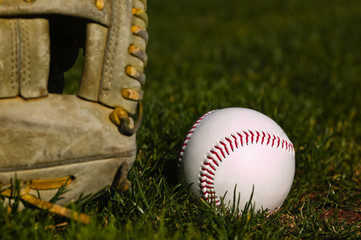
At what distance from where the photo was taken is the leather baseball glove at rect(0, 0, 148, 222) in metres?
1.70

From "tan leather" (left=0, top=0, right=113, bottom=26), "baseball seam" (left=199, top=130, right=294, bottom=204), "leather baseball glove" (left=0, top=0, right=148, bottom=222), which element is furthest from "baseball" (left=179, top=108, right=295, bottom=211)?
"tan leather" (left=0, top=0, right=113, bottom=26)

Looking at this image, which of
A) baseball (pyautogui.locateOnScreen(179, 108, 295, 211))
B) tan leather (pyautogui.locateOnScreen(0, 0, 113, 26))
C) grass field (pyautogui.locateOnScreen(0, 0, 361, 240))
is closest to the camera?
tan leather (pyautogui.locateOnScreen(0, 0, 113, 26))

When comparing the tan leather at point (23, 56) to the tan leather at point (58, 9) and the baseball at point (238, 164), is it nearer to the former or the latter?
the tan leather at point (58, 9)

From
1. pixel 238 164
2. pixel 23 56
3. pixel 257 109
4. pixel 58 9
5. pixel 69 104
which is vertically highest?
pixel 58 9

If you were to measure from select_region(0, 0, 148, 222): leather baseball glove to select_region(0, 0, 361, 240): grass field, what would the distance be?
0.57 feet

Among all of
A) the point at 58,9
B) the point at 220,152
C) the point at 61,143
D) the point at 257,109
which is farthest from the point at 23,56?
the point at 257,109

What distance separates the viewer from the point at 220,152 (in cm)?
214

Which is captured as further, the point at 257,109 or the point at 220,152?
the point at 257,109

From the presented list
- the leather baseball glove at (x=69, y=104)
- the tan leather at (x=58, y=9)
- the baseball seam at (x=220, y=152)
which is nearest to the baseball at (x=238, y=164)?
the baseball seam at (x=220, y=152)

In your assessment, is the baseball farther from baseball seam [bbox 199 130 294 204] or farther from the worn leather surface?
the worn leather surface

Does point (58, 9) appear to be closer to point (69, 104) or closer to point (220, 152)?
point (69, 104)

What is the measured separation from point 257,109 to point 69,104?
1983 millimetres

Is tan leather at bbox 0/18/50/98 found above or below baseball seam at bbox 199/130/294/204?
above

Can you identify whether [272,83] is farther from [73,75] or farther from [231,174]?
[231,174]
